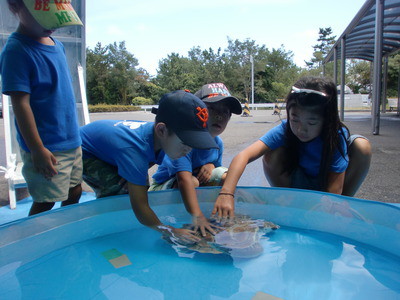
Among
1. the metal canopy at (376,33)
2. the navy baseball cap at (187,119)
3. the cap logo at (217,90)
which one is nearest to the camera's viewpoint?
the navy baseball cap at (187,119)

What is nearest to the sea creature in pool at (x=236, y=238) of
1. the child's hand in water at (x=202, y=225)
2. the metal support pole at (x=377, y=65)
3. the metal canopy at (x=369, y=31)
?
the child's hand in water at (x=202, y=225)

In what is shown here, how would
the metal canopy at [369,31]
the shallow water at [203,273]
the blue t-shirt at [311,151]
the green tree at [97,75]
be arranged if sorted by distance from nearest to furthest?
the shallow water at [203,273], the blue t-shirt at [311,151], the metal canopy at [369,31], the green tree at [97,75]

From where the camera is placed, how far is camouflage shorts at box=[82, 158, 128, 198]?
81.8 inches

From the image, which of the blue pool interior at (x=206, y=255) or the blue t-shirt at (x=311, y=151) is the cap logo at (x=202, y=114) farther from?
the blue t-shirt at (x=311, y=151)

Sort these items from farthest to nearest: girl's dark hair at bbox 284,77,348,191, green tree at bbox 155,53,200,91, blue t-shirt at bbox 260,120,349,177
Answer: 1. green tree at bbox 155,53,200,91
2. blue t-shirt at bbox 260,120,349,177
3. girl's dark hair at bbox 284,77,348,191

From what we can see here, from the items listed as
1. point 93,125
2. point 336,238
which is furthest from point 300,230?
point 93,125

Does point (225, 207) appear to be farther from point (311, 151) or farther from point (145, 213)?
point (311, 151)

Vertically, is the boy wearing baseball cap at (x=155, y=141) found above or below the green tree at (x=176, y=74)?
below

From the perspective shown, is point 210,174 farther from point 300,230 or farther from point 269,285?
point 269,285

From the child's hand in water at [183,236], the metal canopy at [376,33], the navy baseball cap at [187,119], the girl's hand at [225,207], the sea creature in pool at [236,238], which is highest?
the metal canopy at [376,33]

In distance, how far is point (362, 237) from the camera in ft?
5.77

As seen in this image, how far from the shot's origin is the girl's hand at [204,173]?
2.32 m

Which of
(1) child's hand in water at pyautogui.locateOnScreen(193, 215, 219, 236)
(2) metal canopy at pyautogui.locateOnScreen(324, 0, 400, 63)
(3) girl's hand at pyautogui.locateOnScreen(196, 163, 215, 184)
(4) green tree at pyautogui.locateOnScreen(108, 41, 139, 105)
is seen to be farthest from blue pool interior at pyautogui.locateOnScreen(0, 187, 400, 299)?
(4) green tree at pyautogui.locateOnScreen(108, 41, 139, 105)

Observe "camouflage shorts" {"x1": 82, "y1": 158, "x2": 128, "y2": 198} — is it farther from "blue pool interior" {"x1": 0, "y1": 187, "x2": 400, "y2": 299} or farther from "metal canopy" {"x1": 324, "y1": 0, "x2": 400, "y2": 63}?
"metal canopy" {"x1": 324, "y1": 0, "x2": 400, "y2": 63}
